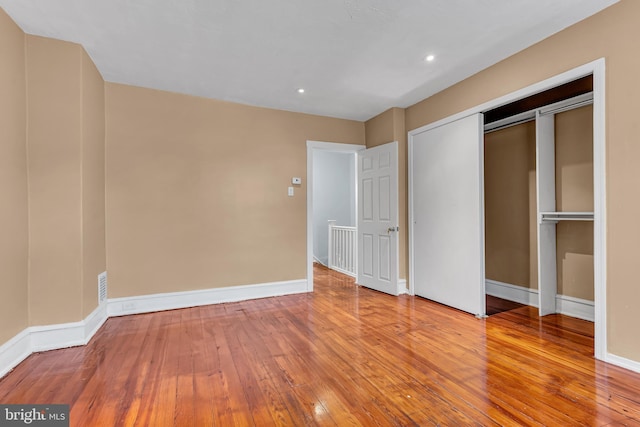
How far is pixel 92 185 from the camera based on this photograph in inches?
115

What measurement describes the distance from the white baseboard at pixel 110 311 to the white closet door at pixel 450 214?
1.74 meters

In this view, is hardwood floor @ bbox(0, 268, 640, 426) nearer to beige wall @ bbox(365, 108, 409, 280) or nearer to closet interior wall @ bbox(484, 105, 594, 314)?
closet interior wall @ bbox(484, 105, 594, 314)

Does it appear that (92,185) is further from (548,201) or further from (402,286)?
(548,201)

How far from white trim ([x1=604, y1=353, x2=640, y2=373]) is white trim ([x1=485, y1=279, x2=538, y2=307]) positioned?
1508 millimetres

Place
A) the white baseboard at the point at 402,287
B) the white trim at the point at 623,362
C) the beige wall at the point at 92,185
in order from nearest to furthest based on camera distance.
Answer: the white trim at the point at 623,362 < the beige wall at the point at 92,185 < the white baseboard at the point at 402,287

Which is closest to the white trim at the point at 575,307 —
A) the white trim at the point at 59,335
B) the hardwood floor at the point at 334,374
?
the hardwood floor at the point at 334,374

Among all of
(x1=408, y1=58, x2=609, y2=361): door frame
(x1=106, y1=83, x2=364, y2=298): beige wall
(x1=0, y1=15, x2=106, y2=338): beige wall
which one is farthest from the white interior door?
(x1=0, y1=15, x2=106, y2=338): beige wall

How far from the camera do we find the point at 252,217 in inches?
160

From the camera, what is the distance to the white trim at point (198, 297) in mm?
3391

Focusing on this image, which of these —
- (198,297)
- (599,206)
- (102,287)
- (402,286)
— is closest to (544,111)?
(599,206)

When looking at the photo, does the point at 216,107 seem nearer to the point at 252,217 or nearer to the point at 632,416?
the point at 252,217

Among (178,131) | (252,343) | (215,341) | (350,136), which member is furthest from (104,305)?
(350,136)

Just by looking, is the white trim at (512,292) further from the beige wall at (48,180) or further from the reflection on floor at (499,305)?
the beige wall at (48,180)

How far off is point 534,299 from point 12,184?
5.12 metres
